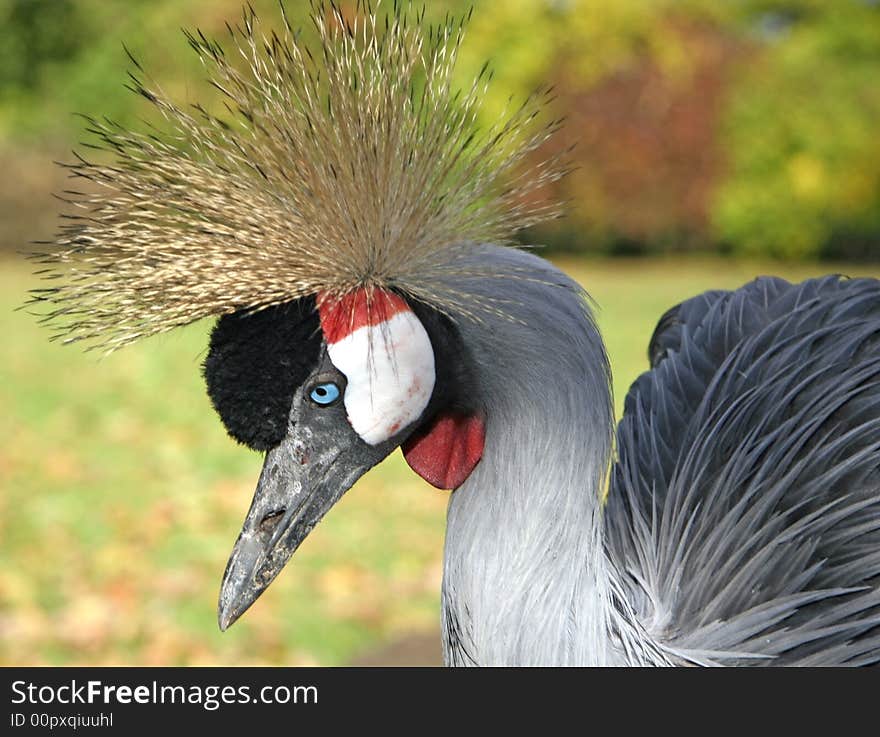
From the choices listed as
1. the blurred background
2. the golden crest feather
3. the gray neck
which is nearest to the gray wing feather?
the gray neck

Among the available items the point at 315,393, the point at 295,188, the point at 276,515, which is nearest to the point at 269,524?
the point at 276,515

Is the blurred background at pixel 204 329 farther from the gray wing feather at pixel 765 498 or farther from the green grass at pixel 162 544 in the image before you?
the gray wing feather at pixel 765 498

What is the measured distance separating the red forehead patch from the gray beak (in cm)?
17

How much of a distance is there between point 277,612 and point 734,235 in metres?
13.7

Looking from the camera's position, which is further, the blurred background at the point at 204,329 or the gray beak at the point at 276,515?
the blurred background at the point at 204,329

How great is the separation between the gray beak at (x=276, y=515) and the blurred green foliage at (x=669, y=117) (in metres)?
13.6

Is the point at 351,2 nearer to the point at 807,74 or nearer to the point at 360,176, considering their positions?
the point at 360,176

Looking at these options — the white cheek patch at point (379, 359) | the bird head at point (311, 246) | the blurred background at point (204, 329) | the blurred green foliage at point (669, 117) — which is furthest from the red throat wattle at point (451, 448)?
the blurred green foliage at point (669, 117)

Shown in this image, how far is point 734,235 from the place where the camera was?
16.1 m

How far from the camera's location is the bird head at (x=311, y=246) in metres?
1.37

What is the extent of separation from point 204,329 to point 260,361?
244 centimetres

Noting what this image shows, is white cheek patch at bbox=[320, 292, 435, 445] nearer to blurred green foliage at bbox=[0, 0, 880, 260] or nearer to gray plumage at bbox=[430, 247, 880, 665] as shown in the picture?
gray plumage at bbox=[430, 247, 880, 665]

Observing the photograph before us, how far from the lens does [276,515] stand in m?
1.43

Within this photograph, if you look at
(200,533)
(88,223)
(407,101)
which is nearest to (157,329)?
(88,223)
